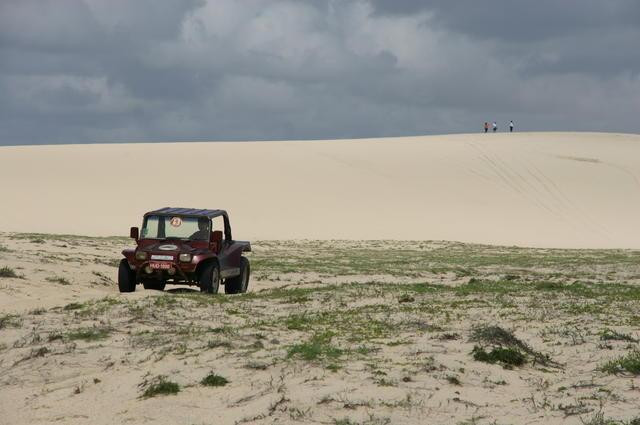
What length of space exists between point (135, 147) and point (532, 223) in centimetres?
2930

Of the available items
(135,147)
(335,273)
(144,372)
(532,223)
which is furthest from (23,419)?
(135,147)

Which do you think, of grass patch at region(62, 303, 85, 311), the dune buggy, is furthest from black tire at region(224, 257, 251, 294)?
grass patch at region(62, 303, 85, 311)

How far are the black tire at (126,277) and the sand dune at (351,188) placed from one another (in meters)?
26.0

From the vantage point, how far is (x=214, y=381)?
830cm

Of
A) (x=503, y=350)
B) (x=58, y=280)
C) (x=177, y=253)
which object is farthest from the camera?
(x=58, y=280)

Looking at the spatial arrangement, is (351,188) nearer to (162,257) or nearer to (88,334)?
(162,257)

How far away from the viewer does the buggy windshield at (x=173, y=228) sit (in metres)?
16.5

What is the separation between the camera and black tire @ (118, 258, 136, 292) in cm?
1639

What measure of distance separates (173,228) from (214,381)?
847cm

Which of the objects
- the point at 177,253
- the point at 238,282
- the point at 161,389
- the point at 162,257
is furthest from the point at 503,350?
the point at 238,282

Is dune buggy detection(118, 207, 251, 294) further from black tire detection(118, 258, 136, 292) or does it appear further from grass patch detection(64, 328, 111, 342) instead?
grass patch detection(64, 328, 111, 342)

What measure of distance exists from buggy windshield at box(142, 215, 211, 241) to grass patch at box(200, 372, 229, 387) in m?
8.26

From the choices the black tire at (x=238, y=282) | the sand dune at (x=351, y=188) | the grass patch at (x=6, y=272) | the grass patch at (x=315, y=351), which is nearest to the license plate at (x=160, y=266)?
the black tire at (x=238, y=282)

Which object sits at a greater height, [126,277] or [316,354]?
[126,277]
